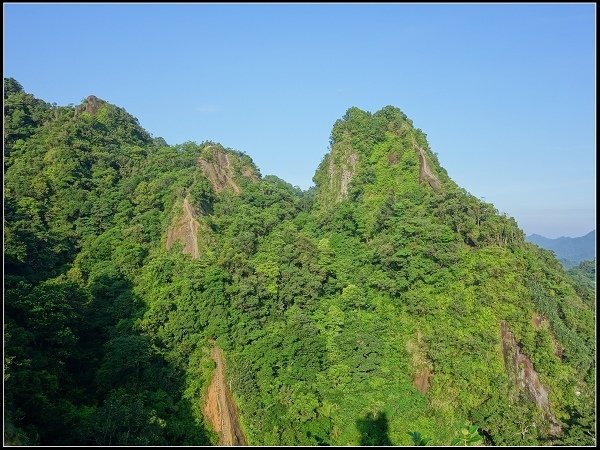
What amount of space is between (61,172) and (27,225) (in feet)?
23.8

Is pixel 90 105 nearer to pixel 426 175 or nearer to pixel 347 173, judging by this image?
pixel 347 173

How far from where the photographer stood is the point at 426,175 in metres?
35.2

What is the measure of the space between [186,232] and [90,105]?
81.6ft

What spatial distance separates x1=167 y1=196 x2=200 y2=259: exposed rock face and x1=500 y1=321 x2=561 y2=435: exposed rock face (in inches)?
721

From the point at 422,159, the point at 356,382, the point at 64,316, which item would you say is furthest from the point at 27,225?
the point at 422,159

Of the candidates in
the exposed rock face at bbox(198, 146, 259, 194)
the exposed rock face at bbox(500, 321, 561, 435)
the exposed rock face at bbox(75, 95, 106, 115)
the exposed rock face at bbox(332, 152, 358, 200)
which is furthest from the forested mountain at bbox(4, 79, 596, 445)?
the exposed rock face at bbox(75, 95, 106, 115)

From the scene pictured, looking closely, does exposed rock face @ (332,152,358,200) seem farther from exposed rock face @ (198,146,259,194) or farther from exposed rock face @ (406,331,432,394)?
exposed rock face @ (406,331,432,394)

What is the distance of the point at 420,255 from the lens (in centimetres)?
2719

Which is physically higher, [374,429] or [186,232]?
[186,232]

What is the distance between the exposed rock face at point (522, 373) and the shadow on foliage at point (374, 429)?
6.46 meters

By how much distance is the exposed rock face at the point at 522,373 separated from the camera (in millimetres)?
21984

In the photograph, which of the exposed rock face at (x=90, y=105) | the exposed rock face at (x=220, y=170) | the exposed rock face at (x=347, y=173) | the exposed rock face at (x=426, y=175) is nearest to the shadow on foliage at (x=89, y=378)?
the exposed rock face at (x=220, y=170)

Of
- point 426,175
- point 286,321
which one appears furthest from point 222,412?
point 426,175

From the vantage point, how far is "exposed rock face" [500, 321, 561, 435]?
2198 cm
